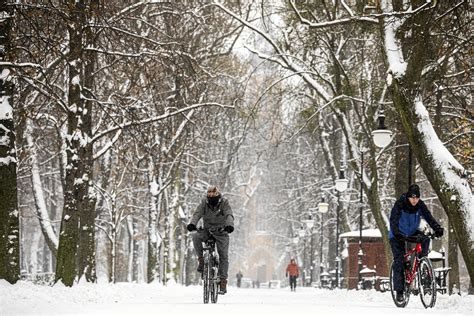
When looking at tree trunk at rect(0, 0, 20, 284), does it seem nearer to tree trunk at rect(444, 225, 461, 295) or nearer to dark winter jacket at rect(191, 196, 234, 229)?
dark winter jacket at rect(191, 196, 234, 229)

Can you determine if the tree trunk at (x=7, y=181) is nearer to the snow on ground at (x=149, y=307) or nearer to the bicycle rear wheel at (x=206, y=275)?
the snow on ground at (x=149, y=307)

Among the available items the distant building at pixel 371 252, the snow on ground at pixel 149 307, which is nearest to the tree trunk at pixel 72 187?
the snow on ground at pixel 149 307

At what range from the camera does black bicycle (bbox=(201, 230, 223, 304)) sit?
13.0 meters

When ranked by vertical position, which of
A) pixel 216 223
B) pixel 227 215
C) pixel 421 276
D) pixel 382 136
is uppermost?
pixel 382 136

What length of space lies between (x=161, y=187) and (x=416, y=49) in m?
16.9

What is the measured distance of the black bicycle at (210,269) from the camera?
13.0 metres

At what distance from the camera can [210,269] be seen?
42.5 feet

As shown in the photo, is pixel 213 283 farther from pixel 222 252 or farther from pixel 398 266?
pixel 398 266

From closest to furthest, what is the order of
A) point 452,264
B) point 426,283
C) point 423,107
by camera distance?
point 426,283
point 423,107
point 452,264

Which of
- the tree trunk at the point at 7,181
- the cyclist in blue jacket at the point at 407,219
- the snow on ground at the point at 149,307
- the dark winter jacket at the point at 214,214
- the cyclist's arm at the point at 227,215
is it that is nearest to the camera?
the snow on ground at the point at 149,307

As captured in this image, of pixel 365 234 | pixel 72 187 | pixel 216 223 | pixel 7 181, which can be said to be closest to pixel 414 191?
pixel 216 223

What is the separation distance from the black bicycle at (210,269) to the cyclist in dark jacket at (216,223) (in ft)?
0.28

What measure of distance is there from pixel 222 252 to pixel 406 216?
3.15m

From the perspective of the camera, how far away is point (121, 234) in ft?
170
